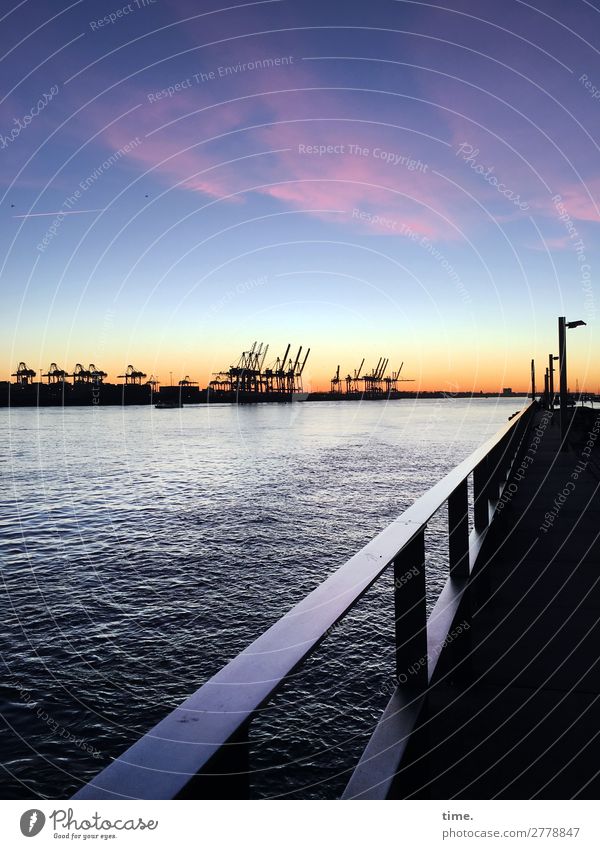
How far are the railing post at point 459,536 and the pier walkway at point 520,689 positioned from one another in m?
0.17

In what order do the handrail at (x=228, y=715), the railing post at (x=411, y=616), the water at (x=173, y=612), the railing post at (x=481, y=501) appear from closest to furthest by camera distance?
the handrail at (x=228, y=715)
the railing post at (x=411, y=616)
the railing post at (x=481, y=501)
the water at (x=173, y=612)

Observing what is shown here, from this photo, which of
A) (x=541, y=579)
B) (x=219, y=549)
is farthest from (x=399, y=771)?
(x=219, y=549)

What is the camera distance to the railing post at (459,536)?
10.3 feet

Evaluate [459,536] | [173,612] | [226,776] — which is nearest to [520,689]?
[459,536]

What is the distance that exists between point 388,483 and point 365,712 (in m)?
16.9

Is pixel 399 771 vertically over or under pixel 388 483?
over

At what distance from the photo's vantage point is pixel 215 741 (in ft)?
2.81

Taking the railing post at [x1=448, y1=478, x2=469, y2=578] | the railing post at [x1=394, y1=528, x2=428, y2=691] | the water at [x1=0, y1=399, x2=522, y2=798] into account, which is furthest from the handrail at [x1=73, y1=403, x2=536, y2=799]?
the water at [x1=0, y1=399, x2=522, y2=798]

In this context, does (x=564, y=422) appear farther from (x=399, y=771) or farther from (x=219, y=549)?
(x=399, y=771)

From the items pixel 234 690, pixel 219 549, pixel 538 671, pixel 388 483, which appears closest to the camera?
pixel 234 690

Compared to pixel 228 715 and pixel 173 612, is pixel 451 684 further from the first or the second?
pixel 173 612

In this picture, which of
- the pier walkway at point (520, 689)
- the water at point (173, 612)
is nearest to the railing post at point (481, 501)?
the pier walkway at point (520, 689)

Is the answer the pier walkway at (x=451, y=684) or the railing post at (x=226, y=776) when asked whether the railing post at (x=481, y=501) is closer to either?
the pier walkway at (x=451, y=684)

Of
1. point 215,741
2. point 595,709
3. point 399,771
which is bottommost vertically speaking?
point 595,709
